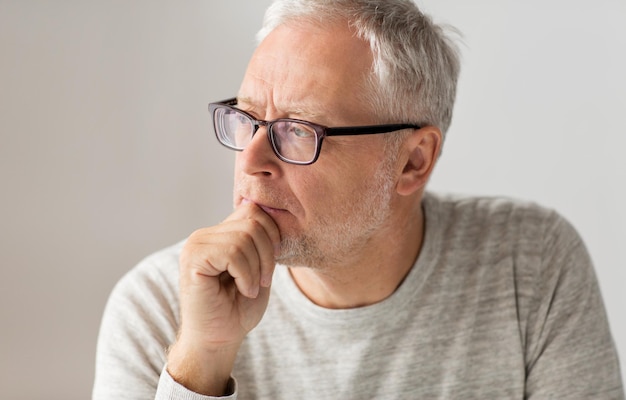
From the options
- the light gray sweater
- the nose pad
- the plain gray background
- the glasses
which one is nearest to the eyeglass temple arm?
the glasses

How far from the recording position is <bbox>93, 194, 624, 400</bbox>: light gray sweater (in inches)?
74.5

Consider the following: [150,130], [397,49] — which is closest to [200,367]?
[397,49]

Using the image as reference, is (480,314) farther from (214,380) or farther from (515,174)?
(515,174)

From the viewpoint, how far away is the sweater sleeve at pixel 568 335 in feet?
6.32

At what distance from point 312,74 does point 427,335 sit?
0.65 meters

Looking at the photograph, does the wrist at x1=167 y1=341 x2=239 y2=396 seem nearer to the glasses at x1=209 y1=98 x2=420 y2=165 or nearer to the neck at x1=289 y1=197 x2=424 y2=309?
the neck at x1=289 y1=197 x2=424 y2=309

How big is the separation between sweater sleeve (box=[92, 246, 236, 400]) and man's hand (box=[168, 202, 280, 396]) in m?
0.10

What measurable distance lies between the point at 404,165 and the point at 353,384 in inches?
19.2

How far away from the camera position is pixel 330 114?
1728 mm

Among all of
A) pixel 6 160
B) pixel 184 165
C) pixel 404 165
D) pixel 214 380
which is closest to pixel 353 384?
pixel 214 380

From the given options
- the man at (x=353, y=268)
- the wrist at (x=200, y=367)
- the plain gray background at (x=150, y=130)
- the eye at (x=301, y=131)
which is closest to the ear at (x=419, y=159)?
the man at (x=353, y=268)

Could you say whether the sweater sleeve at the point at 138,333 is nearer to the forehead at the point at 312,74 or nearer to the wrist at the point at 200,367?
the wrist at the point at 200,367

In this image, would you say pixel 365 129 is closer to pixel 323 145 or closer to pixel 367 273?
pixel 323 145

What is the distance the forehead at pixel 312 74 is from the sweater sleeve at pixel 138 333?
469mm
